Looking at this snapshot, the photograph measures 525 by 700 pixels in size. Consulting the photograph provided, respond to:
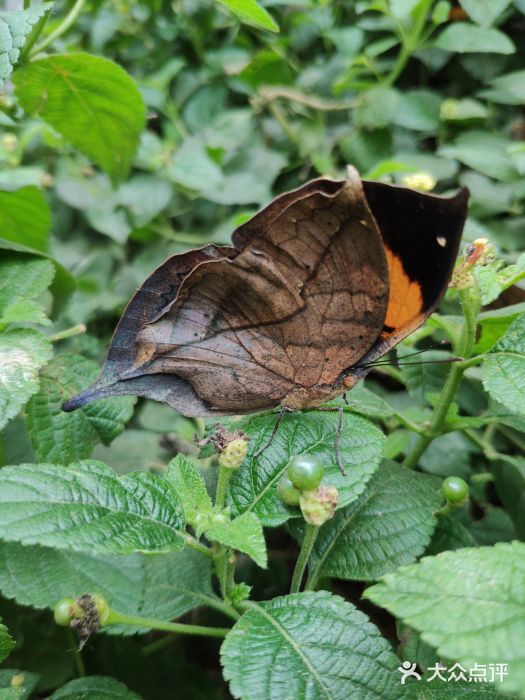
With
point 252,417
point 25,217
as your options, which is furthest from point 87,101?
point 252,417

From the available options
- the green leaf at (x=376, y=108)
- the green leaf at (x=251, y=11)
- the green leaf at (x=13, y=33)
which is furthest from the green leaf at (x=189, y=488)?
the green leaf at (x=376, y=108)

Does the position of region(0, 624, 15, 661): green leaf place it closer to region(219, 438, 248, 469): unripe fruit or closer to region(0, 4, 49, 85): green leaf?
region(219, 438, 248, 469): unripe fruit

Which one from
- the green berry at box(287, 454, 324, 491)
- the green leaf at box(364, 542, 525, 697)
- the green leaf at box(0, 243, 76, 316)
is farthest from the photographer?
the green leaf at box(0, 243, 76, 316)

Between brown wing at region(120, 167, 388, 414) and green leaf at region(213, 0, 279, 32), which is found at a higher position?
green leaf at region(213, 0, 279, 32)

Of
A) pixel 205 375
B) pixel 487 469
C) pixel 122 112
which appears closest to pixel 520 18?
pixel 122 112

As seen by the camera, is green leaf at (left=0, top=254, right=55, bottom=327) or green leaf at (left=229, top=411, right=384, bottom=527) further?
green leaf at (left=0, top=254, right=55, bottom=327)

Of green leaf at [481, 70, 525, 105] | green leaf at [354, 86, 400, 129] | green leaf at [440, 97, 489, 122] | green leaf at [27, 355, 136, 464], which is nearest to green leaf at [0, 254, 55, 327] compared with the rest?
green leaf at [27, 355, 136, 464]

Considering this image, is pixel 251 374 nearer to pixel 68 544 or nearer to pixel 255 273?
pixel 255 273

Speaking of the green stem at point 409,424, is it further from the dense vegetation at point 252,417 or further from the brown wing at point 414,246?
the brown wing at point 414,246
